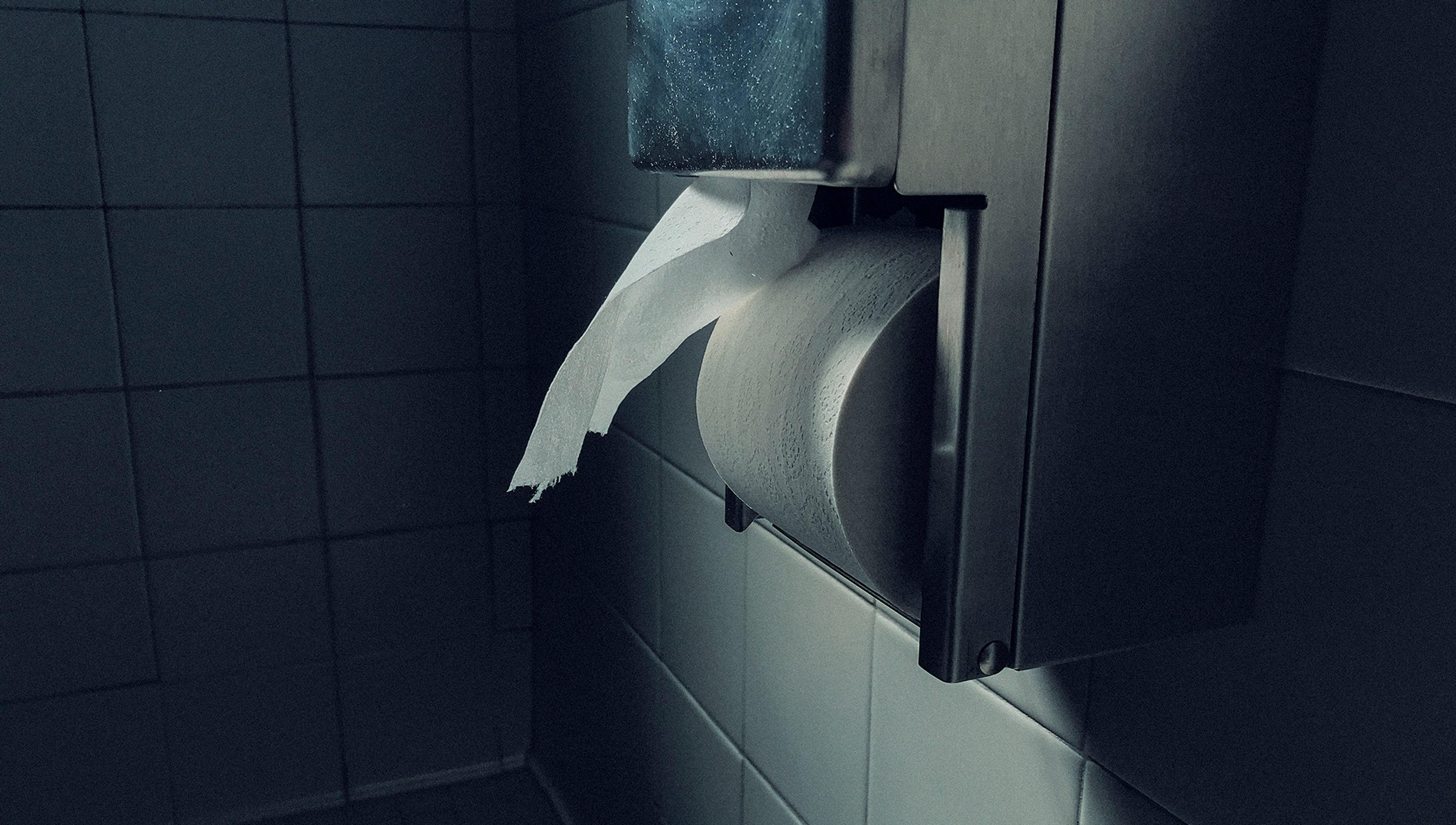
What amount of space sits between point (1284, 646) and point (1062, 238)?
194 millimetres

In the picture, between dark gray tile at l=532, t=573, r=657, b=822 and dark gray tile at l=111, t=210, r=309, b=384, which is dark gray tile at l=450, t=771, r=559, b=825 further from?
dark gray tile at l=111, t=210, r=309, b=384

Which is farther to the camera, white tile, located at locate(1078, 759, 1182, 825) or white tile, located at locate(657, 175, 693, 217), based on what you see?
white tile, located at locate(657, 175, 693, 217)

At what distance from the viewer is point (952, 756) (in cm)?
65

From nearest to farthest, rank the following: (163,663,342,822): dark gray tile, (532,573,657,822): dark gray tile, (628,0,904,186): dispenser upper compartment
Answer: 1. (628,0,904,186): dispenser upper compartment
2. (532,573,657,822): dark gray tile
3. (163,663,342,822): dark gray tile

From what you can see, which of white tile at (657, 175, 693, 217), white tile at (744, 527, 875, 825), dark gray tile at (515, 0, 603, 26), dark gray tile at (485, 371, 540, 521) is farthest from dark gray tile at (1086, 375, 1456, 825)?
dark gray tile at (485, 371, 540, 521)

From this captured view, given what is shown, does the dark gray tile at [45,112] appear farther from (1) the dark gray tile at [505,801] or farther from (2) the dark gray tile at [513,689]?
(1) the dark gray tile at [505,801]

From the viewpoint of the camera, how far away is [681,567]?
3.64ft

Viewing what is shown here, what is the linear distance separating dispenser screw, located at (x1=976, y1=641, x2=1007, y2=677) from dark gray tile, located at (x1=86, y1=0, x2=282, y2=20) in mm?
1385

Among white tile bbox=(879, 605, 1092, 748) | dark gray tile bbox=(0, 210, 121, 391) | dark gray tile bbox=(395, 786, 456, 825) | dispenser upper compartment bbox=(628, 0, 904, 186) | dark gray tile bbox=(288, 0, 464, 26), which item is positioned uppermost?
dark gray tile bbox=(288, 0, 464, 26)

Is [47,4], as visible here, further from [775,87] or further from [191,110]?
[775,87]

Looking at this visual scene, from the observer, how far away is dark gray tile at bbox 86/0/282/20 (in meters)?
1.38

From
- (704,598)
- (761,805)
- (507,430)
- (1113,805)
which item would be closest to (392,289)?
(507,430)

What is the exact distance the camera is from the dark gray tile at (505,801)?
1640 millimetres

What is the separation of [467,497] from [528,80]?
605 mm
